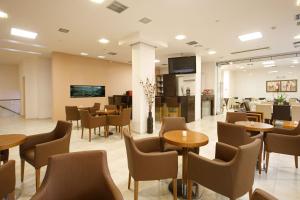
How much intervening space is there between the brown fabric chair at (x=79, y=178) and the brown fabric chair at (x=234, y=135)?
7.40 ft

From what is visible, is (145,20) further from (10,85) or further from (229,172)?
(10,85)

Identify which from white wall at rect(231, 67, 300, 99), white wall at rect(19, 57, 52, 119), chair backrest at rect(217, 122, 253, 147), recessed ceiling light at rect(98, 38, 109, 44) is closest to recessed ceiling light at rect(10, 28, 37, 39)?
recessed ceiling light at rect(98, 38, 109, 44)

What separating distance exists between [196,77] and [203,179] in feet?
23.6

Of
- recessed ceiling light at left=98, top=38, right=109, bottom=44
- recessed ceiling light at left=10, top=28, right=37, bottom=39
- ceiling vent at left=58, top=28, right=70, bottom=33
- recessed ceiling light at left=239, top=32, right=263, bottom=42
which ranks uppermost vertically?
recessed ceiling light at left=10, top=28, right=37, bottom=39

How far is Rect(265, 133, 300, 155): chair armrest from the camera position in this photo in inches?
111

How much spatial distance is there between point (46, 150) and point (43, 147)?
0.07 m

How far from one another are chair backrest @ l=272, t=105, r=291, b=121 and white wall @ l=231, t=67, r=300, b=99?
9.25 meters

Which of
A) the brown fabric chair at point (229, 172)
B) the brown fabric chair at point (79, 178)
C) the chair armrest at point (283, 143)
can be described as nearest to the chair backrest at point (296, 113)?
the chair armrest at point (283, 143)

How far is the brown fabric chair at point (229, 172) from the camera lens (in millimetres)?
1762

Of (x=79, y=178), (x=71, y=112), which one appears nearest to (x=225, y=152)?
(x=79, y=178)

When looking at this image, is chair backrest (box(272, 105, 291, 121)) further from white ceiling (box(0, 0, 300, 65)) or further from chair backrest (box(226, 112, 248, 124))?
chair backrest (box(226, 112, 248, 124))

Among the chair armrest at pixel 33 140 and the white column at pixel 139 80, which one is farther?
the white column at pixel 139 80

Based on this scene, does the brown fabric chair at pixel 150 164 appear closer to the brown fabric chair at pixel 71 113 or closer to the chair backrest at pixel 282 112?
the brown fabric chair at pixel 71 113

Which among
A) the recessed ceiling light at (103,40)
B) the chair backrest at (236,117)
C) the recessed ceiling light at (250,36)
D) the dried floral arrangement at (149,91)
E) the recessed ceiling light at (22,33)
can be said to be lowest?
the chair backrest at (236,117)
